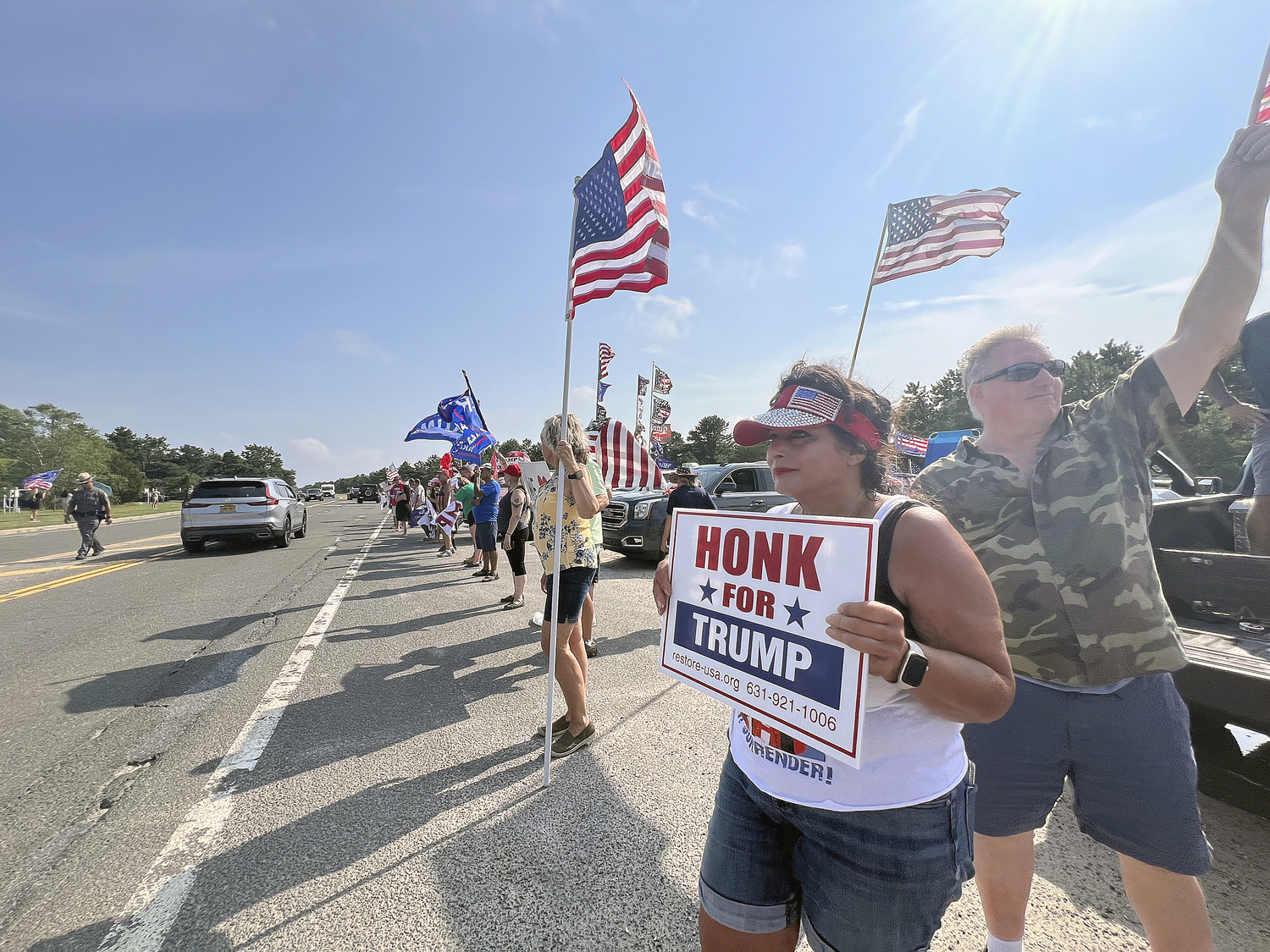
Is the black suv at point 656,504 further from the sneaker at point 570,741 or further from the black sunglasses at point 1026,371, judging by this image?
the black sunglasses at point 1026,371

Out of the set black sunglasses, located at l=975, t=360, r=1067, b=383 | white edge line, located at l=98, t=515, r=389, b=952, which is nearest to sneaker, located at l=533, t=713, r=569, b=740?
white edge line, located at l=98, t=515, r=389, b=952

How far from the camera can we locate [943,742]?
4.09 feet

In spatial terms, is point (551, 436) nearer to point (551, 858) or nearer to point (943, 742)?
point (551, 858)

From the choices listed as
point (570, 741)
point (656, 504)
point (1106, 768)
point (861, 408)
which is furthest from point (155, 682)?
point (656, 504)

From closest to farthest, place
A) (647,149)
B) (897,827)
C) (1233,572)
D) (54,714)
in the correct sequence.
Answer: (897,827) < (1233,572) < (647,149) < (54,714)

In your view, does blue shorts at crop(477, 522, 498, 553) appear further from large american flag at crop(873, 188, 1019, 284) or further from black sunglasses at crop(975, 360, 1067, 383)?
black sunglasses at crop(975, 360, 1067, 383)

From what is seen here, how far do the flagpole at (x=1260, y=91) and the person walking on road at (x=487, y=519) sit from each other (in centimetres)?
832

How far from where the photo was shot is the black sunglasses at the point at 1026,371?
71.1 inches

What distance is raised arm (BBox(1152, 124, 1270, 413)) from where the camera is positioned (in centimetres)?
Result: 146

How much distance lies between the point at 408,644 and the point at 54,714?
2.52 meters

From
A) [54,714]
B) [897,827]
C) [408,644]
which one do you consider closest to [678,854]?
[897,827]

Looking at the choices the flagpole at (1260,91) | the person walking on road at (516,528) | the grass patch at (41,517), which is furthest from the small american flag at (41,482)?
the flagpole at (1260,91)

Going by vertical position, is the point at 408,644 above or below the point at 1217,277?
below

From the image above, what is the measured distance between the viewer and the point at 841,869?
1224 mm
